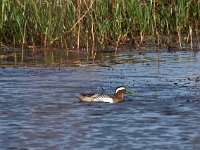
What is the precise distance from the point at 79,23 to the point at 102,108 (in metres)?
4.61

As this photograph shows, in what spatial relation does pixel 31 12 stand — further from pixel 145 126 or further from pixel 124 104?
pixel 145 126

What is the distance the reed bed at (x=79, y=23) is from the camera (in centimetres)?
1460

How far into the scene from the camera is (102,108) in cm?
997

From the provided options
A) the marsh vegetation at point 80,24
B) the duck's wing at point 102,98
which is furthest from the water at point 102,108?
the marsh vegetation at point 80,24

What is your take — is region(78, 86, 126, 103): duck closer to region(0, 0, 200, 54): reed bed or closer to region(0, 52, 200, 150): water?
region(0, 52, 200, 150): water

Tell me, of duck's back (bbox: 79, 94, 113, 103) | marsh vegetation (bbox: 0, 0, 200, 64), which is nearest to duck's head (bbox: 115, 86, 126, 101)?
duck's back (bbox: 79, 94, 113, 103)

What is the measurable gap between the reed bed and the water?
1.08 metres

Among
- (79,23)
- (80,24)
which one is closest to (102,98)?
(79,23)

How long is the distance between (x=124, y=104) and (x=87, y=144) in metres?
2.22

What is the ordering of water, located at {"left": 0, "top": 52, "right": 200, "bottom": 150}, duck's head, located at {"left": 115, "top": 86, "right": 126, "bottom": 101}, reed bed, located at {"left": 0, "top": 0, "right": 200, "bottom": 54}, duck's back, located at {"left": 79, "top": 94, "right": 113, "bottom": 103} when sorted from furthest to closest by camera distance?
reed bed, located at {"left": 0, "top": 0, "right": 200, "bottom": 54}
duck's head, located at {"left": 115, "top": 86, "right": 126, "bottom": 101}
duck's back, located at {"left": 79, "top": 94, "right": 113, "bottom": 103}
water, located at {"left": 0, "top": 52, "right": 200, "bottom": 150}

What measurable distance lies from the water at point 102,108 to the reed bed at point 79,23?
1.08 m

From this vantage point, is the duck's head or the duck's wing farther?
the duck's head

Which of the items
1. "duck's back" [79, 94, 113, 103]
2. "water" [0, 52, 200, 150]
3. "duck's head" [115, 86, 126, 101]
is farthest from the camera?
"duck's head" [115, 86, 126, 101]

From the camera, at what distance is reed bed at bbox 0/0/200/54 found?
14.6m
